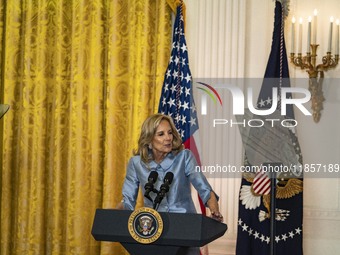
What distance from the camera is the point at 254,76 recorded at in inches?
244

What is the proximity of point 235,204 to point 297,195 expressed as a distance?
62 cm

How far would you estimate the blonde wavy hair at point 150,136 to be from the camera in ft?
15.1

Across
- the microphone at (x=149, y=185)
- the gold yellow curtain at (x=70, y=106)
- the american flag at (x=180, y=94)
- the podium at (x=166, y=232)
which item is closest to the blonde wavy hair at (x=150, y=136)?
the microphone at (x=149, y=185)

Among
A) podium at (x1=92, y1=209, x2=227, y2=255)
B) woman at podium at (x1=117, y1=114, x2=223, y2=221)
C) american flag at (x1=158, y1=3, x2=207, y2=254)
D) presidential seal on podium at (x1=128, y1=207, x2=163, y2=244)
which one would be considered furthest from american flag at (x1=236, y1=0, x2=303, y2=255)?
presidential seal on podium at (x1=128, y1=207, x2=163, y2=244)

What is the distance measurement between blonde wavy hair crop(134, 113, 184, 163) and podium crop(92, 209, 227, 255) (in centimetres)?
99

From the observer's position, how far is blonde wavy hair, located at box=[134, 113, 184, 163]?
182 inches

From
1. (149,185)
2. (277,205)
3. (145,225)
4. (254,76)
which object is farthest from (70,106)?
(145,225)

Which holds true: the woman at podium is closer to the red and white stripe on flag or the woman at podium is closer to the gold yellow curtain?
the red and white stripe on flag

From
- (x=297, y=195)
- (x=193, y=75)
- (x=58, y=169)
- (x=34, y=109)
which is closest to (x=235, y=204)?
(x=297, y=195)

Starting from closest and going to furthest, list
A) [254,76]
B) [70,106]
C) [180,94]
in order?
[180,94]
[254,76]
[70,106]

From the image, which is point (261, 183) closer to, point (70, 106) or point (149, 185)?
point (70, 106)

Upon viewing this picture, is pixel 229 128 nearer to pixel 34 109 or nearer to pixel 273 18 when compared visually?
pixel 273 18

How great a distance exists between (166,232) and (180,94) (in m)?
2.63

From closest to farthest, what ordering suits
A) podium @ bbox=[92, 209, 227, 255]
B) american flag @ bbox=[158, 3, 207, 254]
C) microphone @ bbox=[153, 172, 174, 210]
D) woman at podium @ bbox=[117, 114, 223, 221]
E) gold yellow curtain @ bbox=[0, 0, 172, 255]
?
podium @ bbox=[92, 209, 227, 255]
microphone @ bbox=[153, 172, 174, 210]
woman at podium @ bbox=[117, 114, 223, 221]
american flag @ bbox=[158, 3, 207, 254]
gold yellow curtain @ bbox=[0, 0, 172, 255]
